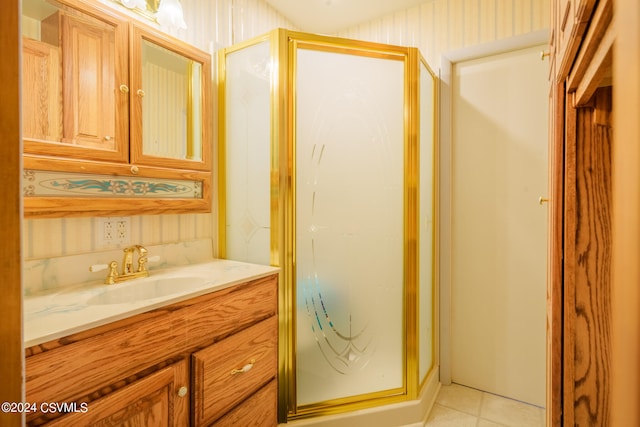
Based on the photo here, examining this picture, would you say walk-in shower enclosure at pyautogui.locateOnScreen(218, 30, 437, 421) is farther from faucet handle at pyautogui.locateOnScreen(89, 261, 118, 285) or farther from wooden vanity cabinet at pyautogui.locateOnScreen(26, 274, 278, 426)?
faucet handle at pyautogui.locateOnScreen(89, 261, 118, 285)

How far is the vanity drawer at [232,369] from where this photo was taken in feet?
3.55

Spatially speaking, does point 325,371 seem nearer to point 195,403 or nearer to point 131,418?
point 195,403

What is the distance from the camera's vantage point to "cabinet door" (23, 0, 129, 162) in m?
1.04

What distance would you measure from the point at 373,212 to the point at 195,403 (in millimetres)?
1127

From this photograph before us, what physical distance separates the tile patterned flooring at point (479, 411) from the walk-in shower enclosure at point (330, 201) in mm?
302

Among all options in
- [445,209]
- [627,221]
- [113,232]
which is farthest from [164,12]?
[445,209]

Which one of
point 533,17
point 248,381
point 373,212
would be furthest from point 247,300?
point 533,17

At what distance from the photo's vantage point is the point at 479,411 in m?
1.85

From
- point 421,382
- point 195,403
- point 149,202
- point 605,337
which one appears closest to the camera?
point 605,337

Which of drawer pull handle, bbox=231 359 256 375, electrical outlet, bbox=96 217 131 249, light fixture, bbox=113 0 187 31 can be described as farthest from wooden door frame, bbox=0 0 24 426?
light fixture, bbox=113 0 187 31

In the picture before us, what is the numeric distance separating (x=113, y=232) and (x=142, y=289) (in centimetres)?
28

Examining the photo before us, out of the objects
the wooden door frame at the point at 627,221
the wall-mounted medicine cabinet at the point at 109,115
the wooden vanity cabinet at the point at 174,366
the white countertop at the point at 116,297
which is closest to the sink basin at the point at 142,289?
the white countertop at the point at 116,297

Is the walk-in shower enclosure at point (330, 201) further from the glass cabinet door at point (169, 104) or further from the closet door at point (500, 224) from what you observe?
the closet door at point (500, 224)

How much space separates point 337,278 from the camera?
5.29 feet
